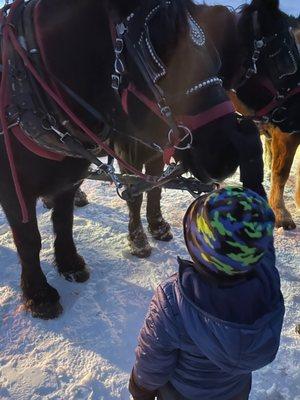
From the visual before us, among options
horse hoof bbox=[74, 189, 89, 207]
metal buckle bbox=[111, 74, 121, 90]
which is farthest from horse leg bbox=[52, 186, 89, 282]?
metal buckle bbox=[111, 74, 121, 90]

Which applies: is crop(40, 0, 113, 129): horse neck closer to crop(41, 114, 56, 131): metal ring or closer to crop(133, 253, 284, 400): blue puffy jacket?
crop(41, 114, 56, 131): metal ring

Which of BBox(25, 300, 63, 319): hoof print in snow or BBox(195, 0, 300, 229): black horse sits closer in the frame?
BBox(195, 0, 300, 229): black horse

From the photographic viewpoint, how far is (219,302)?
1.27 metres

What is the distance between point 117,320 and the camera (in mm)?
2684

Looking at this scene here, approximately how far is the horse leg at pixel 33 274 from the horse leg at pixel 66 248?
281 millimetres

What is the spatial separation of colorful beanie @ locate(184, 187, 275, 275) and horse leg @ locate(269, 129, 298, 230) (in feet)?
8.52

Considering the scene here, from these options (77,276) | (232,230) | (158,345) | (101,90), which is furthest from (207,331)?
(77,276)

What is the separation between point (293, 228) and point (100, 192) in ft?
6.22

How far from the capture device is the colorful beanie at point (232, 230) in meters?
1.16

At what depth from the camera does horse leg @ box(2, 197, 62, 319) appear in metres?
2.43

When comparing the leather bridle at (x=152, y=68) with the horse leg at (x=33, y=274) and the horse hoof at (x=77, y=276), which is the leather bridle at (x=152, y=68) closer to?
the horse leg at (x=33, y=274)

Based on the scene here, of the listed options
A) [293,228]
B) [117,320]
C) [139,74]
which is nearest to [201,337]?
[139,74]

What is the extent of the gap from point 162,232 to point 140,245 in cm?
28

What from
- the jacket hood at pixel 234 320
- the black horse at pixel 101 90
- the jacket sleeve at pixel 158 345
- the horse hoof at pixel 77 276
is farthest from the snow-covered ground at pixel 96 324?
the jacket hood at pixel 234 320
